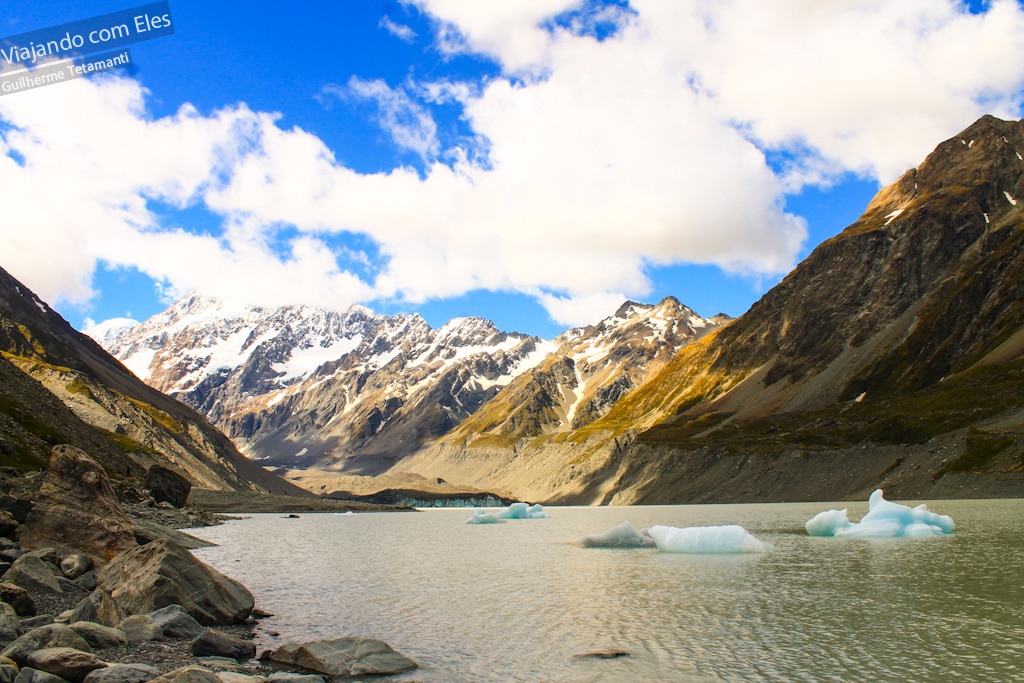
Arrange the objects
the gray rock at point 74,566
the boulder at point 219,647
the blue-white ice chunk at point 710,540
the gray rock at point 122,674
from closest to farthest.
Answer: the gray rock at point 122,674
the boulder at point 219,647
the gray rock at point 74,566
the blue-white ice chunk at point 710,540

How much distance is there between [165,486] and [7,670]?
105 m

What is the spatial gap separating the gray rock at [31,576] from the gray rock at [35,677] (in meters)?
16.3

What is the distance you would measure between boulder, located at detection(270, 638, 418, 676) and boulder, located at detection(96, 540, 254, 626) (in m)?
7.49

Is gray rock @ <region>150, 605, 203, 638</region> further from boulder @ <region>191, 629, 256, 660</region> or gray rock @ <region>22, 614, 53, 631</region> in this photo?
gray rock @ <region>22, 614, 53, 631</region>

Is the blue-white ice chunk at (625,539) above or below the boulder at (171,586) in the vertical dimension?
below

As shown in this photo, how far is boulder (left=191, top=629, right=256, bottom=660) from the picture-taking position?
24703 mm

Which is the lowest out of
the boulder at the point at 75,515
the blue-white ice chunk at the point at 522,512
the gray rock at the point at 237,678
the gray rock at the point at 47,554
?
the blue-white ice chunk at the point at 522,512

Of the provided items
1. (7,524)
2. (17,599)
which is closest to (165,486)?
(7,524)

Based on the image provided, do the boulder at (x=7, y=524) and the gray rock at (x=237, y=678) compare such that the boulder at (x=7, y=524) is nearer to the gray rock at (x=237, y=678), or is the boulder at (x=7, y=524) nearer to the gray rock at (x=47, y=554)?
the gray rock at (x=47, y=554)

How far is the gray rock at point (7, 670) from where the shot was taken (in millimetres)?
18073

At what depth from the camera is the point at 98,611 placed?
28391 millimetres

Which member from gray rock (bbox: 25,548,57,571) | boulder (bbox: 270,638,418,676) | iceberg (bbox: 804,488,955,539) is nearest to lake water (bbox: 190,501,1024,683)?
boulder (bbox: 270,638,418,676)

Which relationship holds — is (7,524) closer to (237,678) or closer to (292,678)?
(237,678)

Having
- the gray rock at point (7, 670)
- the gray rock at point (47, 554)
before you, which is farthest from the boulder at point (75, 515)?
the gray rock at point (7, 670)
